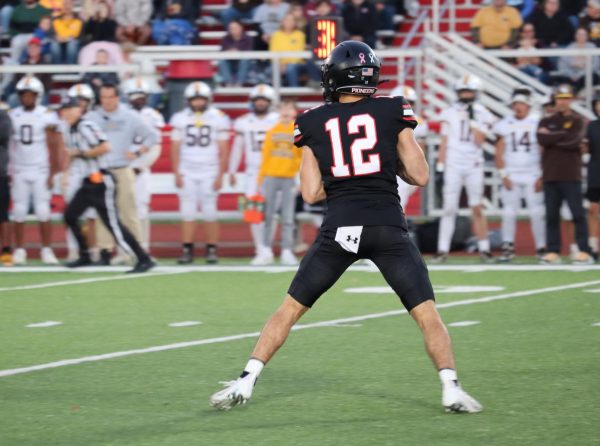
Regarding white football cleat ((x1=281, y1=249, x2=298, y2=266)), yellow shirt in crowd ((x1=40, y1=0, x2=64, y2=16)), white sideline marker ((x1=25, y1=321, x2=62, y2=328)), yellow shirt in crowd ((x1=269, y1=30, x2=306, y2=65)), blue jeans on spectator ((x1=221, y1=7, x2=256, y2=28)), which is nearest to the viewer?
white sideline marker ((x1=25, y1=321, x2=62, y2=328))

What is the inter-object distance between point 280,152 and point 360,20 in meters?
5.85

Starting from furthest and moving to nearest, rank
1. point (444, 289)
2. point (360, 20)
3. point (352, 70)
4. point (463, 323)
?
point (360, 20)
point (444, 289)
point (463, 323)
point (352, 70)

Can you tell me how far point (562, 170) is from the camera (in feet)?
47.9

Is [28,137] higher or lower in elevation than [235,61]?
lower

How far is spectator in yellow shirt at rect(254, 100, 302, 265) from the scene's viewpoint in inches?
587

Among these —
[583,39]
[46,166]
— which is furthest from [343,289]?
[583,39]

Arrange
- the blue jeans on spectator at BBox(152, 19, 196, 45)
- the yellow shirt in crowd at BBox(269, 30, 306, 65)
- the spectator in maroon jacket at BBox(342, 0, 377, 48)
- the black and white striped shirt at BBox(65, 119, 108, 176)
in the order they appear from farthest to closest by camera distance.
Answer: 1. the blue jeans on spectator at BBox(152, 19, 196, 45)
2. the spectator in maroon jacket at BBox(342, 0, 377, 48)
3. the yellow shirt in crowd at BBox(269, 30, 306, 65)
4. the black and white striped shirt at BBox(65, 119, 108, 176)

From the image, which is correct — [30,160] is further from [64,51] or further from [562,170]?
[562,170]

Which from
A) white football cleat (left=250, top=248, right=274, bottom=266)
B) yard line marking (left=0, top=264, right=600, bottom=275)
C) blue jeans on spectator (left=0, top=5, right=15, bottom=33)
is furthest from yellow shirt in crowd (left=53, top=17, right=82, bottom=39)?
white football cleat (left=250, top=248, right=274, bottom=266)

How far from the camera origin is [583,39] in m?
19.0

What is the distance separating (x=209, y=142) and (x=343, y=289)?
360 cm

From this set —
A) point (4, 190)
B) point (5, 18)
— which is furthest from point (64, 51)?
point (4, 190)

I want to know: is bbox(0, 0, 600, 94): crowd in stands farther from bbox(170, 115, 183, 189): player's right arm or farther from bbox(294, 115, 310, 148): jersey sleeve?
bbox(294, 115, 310, 148): jersey sleeve

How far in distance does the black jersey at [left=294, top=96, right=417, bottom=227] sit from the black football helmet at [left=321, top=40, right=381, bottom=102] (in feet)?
0.22
